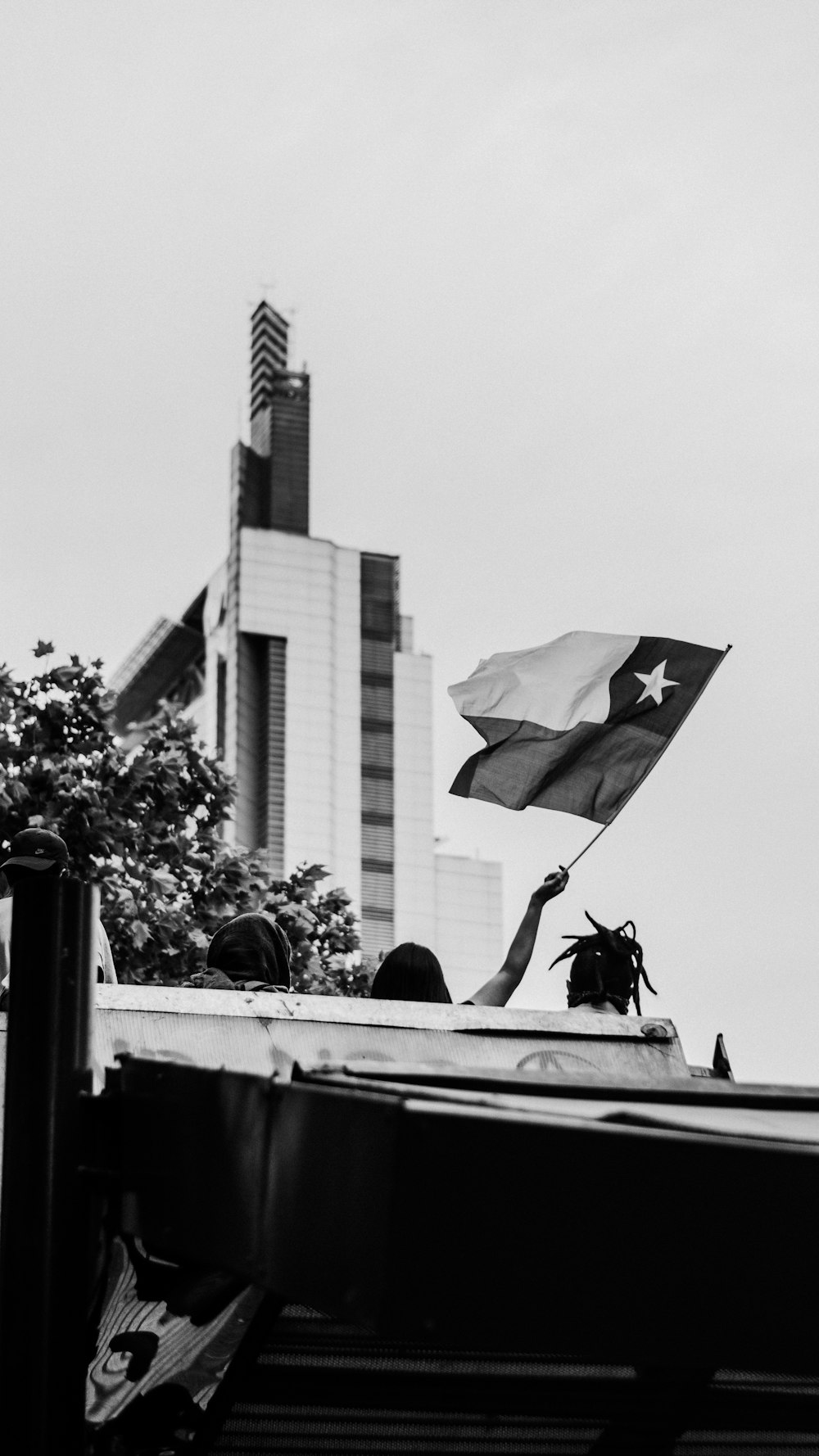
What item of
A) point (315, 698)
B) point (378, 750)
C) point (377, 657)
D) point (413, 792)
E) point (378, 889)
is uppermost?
point (377, 657)

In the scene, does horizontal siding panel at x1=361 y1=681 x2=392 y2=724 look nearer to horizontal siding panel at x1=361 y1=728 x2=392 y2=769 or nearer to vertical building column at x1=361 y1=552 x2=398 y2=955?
vertical building column at x1=361 y1=552 x2=398 y2=955

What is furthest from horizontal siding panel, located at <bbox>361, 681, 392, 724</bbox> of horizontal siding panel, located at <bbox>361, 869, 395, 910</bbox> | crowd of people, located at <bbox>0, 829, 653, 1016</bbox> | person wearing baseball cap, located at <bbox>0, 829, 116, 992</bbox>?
person wearing baseball cap, located at <bbox>0, 829, 116, 992</bbox>

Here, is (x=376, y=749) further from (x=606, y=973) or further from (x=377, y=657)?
(x=606, y=973)

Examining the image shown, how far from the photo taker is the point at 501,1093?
5.97 feet

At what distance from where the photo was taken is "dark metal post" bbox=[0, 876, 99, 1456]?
1945 millimetres

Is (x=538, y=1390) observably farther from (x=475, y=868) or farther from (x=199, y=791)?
(x=475, y=868)

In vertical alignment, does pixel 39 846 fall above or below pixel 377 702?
below

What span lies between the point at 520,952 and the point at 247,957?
4.41 ft

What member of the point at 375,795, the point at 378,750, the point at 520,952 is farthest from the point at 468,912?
the point at 520,952

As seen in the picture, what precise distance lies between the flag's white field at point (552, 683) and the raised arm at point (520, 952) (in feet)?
4.02

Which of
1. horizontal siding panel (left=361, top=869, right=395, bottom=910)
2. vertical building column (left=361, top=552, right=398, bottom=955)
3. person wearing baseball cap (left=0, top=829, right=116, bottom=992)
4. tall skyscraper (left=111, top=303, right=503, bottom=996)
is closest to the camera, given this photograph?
person wearing baseball cap (left=0, top=829, right=116, bottom=992)

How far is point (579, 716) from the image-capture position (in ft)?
24.8

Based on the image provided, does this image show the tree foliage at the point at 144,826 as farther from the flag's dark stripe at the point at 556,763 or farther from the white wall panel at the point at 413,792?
the white wall panel at the point at 413,792

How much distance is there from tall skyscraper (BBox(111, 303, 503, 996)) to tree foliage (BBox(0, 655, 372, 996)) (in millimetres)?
48637
